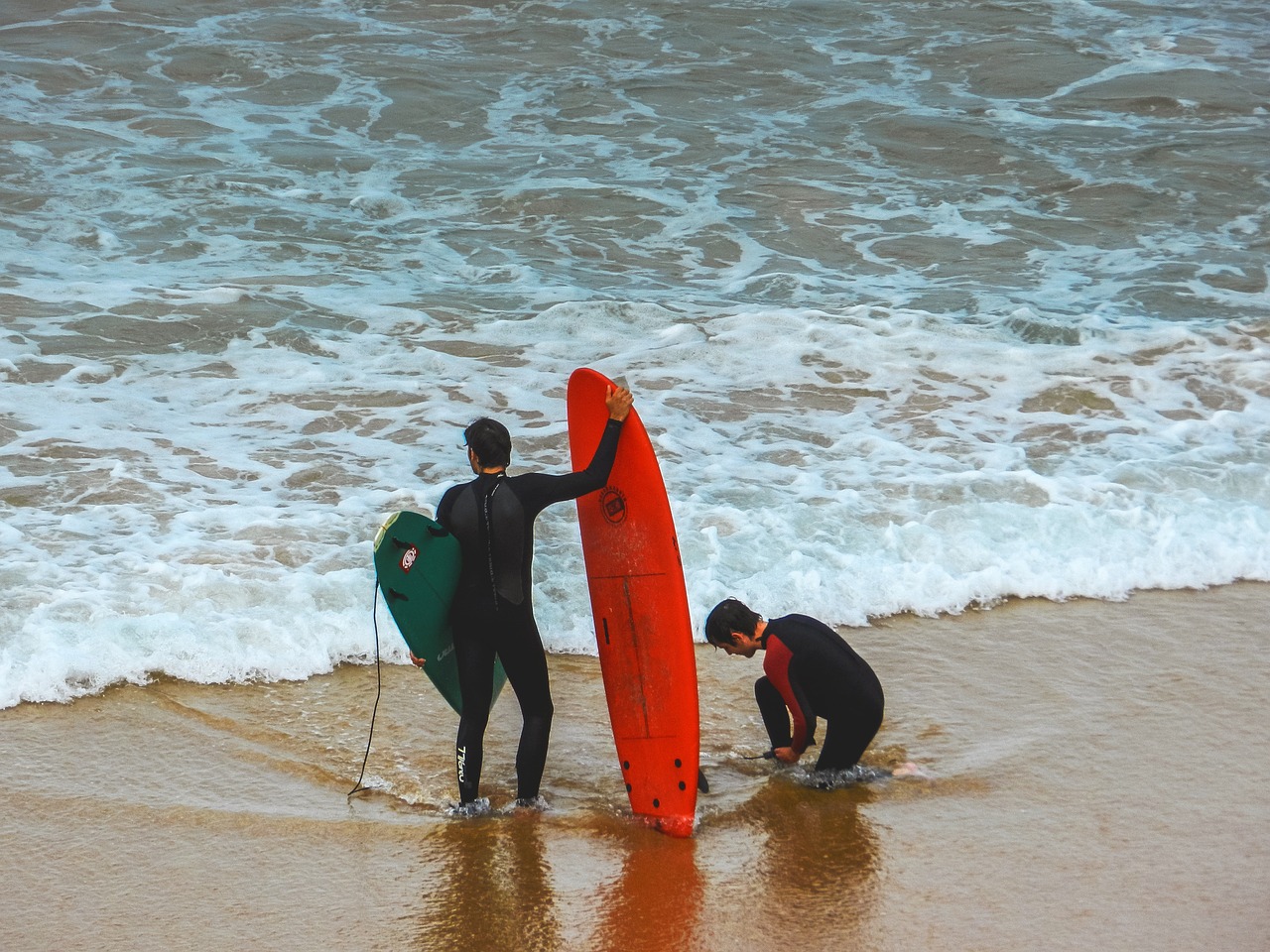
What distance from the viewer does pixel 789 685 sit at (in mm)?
4473

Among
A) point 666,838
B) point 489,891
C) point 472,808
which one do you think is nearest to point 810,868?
point 666,838

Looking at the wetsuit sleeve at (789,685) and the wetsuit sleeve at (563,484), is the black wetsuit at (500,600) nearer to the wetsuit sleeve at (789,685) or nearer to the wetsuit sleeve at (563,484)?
the wetsuit sleeve at (563,484)

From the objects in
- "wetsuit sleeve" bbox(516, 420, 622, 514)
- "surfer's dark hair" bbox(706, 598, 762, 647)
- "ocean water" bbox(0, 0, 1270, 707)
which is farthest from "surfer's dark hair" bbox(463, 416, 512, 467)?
"ocean water" bbox(0, 0, 1270, 707)

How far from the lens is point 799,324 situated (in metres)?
9.98

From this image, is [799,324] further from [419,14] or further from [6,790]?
[419,14]

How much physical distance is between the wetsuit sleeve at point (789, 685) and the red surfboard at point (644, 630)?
293 millimetres

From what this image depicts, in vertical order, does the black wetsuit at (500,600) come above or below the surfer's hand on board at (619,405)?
below

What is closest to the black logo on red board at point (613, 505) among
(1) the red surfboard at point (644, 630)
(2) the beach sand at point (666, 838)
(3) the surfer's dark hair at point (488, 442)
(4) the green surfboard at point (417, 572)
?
(1) the red surfboard at point (644, 630)

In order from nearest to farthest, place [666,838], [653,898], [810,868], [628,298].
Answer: [653,898] < [810,868] < [666,838] < [628,298]

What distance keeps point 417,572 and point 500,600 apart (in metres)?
0.31

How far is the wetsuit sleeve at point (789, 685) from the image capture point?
4445 mm

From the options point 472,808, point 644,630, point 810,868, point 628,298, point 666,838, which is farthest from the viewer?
point 628,298

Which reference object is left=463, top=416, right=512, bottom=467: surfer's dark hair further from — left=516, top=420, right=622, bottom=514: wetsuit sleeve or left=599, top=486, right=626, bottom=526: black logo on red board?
left=599, top=486, right=626, bottom=526: black logo on red board

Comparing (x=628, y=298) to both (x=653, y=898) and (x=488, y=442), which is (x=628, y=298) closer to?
(x=488, y=442)
